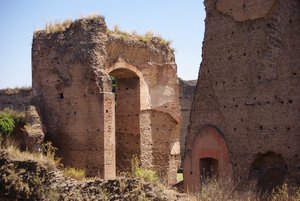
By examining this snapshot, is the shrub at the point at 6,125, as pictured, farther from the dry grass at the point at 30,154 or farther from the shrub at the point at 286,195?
the shrub at the point at 286,195

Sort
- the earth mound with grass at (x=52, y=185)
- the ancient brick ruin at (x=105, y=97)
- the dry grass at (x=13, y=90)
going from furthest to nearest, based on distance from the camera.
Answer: the dry grass at (x=13, y=90) < the ancient brick ruin at (x=105, y=97) < the earth mound with grass at (x=52, y=185)

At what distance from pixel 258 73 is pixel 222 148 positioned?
2198 mm

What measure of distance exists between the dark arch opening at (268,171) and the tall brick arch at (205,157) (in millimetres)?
731

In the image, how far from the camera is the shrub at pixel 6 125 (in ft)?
53.8

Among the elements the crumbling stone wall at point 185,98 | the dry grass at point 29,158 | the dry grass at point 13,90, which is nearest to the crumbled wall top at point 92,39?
the dry grass at point 29,158

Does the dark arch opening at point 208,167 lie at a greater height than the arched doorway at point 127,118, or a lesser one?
lesser

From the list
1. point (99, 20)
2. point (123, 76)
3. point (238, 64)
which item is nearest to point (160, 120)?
point (123, 76)

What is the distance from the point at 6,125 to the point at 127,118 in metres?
4.70

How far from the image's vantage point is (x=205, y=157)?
12828 millimetres

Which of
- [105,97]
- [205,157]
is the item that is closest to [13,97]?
[105,97]

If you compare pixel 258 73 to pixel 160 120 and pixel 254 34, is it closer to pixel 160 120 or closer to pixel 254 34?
pixel 254 34

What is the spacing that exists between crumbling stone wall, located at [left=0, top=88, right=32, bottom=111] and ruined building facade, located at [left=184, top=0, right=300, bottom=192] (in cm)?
1200

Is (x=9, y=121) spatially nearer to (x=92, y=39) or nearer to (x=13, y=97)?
(x=92, y=39)

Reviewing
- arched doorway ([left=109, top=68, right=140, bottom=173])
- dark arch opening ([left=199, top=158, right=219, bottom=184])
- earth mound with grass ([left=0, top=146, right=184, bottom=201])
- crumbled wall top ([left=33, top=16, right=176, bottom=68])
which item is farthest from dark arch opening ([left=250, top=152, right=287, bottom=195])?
crumbled wall top ([left=33, top=16, right=176, bottom=68])
